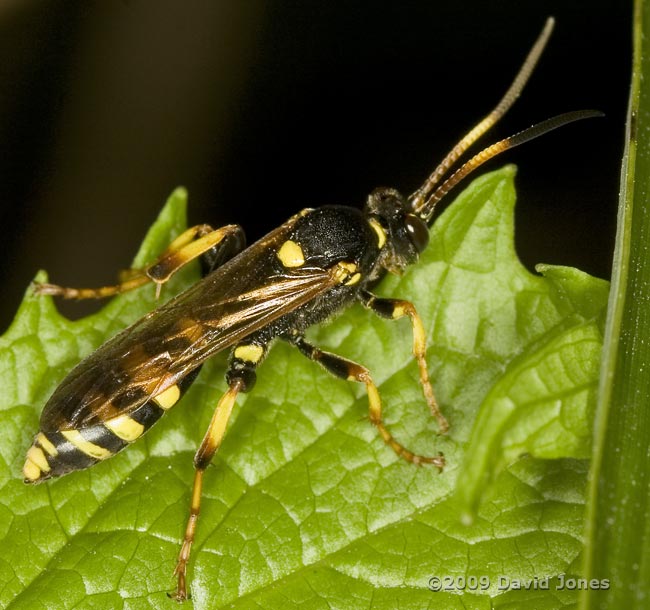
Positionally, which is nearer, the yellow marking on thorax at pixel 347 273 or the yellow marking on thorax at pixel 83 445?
the yellow marking on thorax at pixel 83 445

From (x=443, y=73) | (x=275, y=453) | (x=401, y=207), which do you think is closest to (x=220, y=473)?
(x=275, y=453)

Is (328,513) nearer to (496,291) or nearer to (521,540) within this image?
(521,540)

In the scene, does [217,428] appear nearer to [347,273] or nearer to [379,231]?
[347,273]

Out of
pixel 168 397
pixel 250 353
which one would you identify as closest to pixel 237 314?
pixel 250 353

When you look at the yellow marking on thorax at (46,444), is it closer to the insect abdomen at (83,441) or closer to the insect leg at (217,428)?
the insect abdomen at (83,441)

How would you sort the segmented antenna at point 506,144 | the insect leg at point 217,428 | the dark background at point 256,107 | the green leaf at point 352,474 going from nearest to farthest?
the green leaf at point 352,474 < the insect leg at point 217,428 < the segmented antenna at point 506,144 < the dark background at point 256,107

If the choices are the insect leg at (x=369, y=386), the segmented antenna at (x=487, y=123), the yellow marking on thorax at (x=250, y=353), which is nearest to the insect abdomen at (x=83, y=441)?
the yellow marking on thorax at (x=250, y=353)
